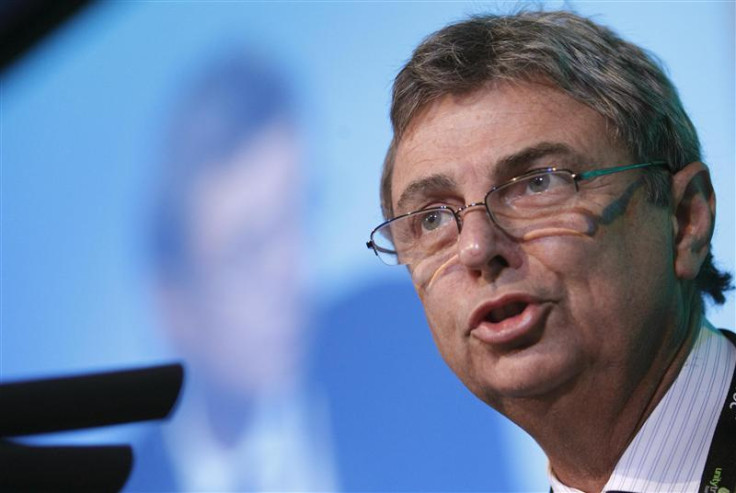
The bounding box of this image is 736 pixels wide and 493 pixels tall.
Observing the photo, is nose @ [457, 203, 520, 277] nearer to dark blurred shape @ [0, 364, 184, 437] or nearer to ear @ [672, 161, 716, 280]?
ear @ [672, 161, 716, 280]

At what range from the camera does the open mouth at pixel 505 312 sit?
118 centimetres

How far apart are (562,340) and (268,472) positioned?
870 millimetres

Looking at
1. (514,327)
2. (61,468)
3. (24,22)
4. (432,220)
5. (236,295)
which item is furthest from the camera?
(236,295)

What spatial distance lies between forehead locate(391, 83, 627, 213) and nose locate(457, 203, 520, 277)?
0.06m

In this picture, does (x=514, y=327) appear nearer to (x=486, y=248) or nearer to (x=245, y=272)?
(x=486, y=248)

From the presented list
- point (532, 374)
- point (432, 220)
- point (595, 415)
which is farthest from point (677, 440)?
point (432, 220)

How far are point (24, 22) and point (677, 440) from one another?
101cm

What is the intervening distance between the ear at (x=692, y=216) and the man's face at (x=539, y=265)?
33mm

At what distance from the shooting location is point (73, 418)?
0.63 meters

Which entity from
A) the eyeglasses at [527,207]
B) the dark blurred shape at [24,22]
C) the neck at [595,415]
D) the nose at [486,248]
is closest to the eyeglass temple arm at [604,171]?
the eyeglasses at [527,207]

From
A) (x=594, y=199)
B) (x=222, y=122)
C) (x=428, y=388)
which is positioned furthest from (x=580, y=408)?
(x=222, y=122)

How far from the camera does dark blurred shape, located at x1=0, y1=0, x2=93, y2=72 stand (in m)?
0.78

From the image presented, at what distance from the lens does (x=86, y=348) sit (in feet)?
6.39

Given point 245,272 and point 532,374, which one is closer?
point 532,374
